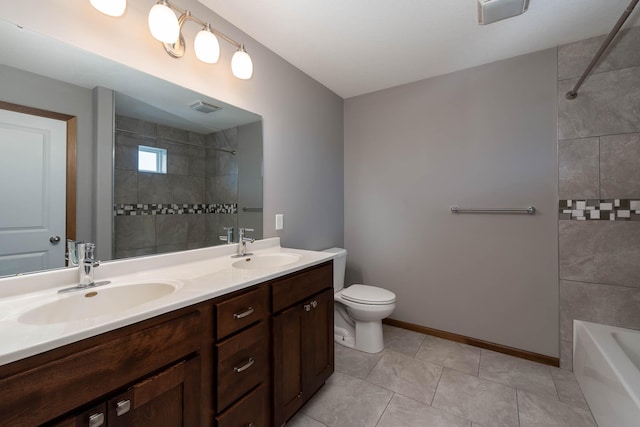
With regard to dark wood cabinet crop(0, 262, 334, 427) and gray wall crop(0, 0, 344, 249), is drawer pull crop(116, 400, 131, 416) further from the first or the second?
gray wall crop(0, 0, 344, 249)

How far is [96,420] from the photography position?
660 millimetres

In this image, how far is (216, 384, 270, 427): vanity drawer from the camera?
38.8 inches

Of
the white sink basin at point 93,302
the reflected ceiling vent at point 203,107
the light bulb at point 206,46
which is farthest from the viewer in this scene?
the reflected ceiling vent at point 203,107

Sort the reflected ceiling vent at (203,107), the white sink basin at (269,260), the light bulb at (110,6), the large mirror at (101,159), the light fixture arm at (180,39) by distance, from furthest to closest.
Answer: the white sink basin at (269,260)
the reflected ceiling vent at (203,107)
the light fixture arm at (180,39)
the light bulb at (110,6)
the large mirror at (101,159)

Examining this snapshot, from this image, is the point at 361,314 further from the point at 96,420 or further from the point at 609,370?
the point at 96,420

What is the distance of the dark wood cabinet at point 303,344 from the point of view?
48.3 inches

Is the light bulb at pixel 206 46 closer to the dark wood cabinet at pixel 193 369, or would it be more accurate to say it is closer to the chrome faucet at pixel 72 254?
the chrome faucet at pixel 72 254

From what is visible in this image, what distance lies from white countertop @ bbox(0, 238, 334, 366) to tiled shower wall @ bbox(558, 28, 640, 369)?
5.81ft

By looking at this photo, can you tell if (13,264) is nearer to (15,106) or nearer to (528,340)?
(15,106)

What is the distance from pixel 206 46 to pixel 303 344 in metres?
1.64

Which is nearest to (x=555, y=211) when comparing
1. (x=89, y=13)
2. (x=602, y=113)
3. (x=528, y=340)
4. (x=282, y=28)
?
(x=602, y=113)

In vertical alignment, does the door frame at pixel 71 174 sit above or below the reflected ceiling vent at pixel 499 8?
below

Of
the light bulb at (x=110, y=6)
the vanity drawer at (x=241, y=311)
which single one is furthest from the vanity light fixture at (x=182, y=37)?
the vanity drawer at (x=241, y=311)

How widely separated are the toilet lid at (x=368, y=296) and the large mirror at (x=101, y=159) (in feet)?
3.40
